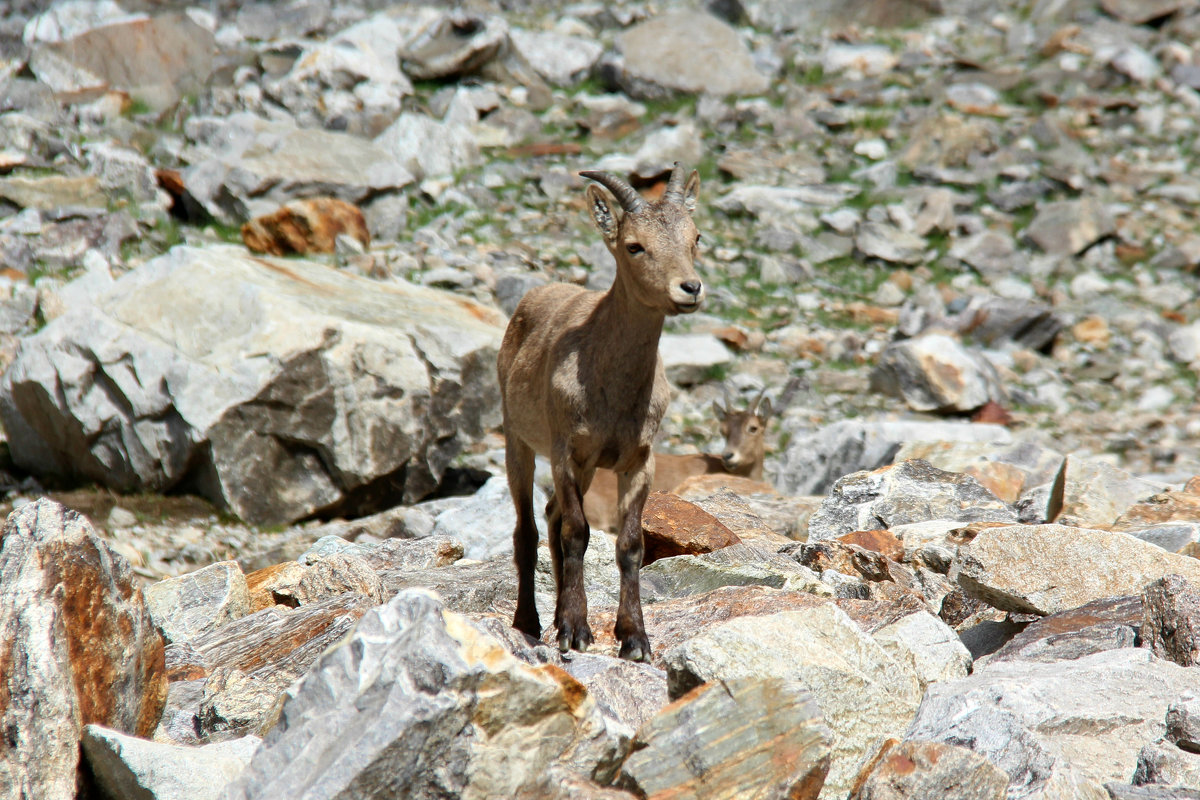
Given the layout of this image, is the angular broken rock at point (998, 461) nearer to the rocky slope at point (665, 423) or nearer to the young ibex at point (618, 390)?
the rocky slope at point (665, 423)

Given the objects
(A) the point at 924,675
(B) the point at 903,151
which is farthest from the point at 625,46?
(A) the point at 924,675

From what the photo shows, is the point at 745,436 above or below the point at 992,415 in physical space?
above

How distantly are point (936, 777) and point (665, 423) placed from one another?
931cm

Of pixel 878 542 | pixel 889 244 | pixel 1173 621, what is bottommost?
pixel 889 244

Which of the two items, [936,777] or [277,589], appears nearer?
[936,777]

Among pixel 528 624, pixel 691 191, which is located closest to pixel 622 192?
pixel 691 191

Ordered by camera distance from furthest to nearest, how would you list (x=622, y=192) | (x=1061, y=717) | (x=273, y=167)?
(x=273, y=167), (x=622, y=192), (x=1061, y=717)

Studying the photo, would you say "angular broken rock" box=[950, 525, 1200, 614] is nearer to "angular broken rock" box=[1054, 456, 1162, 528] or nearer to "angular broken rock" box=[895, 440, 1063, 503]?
"angular broken rock" box=[1054, 456, 1162, 528]

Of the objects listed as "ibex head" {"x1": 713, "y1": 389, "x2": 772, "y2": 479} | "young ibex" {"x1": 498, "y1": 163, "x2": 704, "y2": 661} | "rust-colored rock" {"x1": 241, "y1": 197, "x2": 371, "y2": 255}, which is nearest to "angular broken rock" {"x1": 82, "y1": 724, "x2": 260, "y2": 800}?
"young ibex" {"x1": 498, "y1": 163, "x2": 704, "y2": 661}

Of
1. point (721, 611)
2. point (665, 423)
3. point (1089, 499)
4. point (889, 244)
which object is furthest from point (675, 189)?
point (889, 244)

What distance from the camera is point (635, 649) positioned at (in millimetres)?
5219

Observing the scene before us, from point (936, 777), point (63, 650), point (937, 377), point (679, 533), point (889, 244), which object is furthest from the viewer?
point (889, 244)

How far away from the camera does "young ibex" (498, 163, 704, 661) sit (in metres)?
5.32

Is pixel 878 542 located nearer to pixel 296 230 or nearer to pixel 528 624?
pixel 528 624
